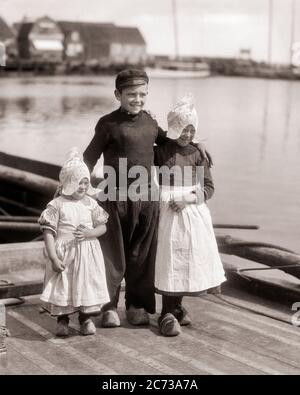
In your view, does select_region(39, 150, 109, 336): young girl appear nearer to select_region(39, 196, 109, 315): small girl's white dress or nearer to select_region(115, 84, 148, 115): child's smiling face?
select_region(39, 196, 109, 315): small girl's white dress

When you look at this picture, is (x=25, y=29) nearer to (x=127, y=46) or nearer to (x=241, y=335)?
(x=127, y=46)

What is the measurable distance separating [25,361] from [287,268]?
2.43m

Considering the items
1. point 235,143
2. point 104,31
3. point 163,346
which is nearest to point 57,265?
point 163,346

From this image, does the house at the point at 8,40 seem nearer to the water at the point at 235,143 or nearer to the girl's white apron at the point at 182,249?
the water at the point at 235,143

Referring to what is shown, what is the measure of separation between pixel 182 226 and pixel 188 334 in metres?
0.72

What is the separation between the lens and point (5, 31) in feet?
311

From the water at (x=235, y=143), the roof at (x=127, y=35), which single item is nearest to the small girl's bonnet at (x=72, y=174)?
the water at (x=235, y=143)

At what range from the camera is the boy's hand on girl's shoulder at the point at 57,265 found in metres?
4.22

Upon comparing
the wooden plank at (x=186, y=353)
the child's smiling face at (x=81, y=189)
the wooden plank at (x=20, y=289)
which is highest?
the child's smiling face at (x=81, y=189)

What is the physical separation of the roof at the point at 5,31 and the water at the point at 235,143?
30.7 metres

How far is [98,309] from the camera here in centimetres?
440

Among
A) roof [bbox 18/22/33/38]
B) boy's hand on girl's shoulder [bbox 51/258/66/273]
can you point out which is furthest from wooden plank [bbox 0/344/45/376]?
roof [bbox 18/22/33/38]
